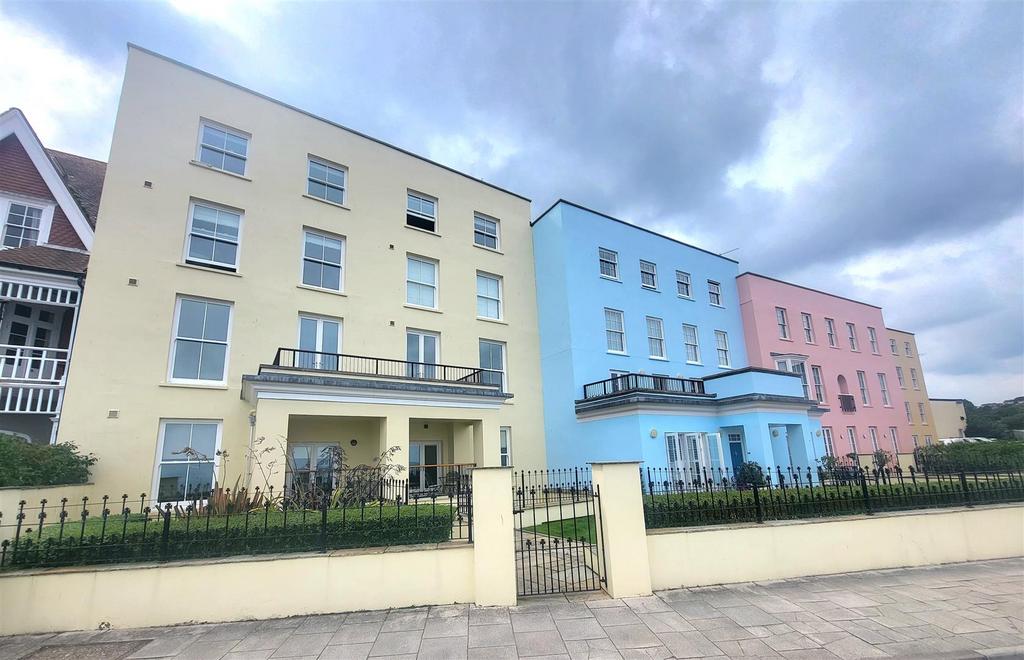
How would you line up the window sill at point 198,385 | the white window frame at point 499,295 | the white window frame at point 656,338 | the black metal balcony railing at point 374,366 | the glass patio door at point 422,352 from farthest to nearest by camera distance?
the white window frame at point 656,338, the white window frame at point 499,295, the glass patio door at point 422,352, the black metal balcony railing at point 374,366, the window sill at point 198,385

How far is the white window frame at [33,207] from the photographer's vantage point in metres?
12.8

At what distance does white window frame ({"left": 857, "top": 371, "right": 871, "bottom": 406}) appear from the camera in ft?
91.7

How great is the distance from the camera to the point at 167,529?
5.95m

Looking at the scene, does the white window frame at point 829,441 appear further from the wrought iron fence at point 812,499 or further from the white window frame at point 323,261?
the white window frame at point 323,261

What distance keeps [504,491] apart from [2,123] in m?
18.6

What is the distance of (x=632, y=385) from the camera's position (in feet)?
59.5

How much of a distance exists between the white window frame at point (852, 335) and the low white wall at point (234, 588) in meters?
32.0

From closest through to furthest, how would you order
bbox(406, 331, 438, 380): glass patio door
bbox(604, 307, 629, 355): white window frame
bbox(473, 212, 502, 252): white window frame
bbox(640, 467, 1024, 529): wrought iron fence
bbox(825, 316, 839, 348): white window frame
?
bbox(640, 467, 1024, 529): wrought iron fence < bbox(406, 331, 438, 380): glass patio door < bbox(473, 212, 502, 252): white window frame < bbox(604, 307, 629, 355): white window frame < bbox(825, 316, 839, 348): white window frame

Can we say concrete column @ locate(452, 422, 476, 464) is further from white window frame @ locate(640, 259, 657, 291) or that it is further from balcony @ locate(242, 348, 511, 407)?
white window frame @ locate(640, 259, 657, 291)

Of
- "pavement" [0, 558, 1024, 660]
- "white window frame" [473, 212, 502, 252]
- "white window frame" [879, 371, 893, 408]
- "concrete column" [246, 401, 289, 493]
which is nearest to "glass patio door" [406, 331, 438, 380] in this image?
"white window frame" [473, 212, 502, 252]

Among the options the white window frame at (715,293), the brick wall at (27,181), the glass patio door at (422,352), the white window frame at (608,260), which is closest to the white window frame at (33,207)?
the brick wall at (27,181)

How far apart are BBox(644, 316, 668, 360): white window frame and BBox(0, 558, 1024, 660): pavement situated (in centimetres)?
1485

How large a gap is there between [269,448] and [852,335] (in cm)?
3375

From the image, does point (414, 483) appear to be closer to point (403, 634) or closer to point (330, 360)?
point (330, 360)
